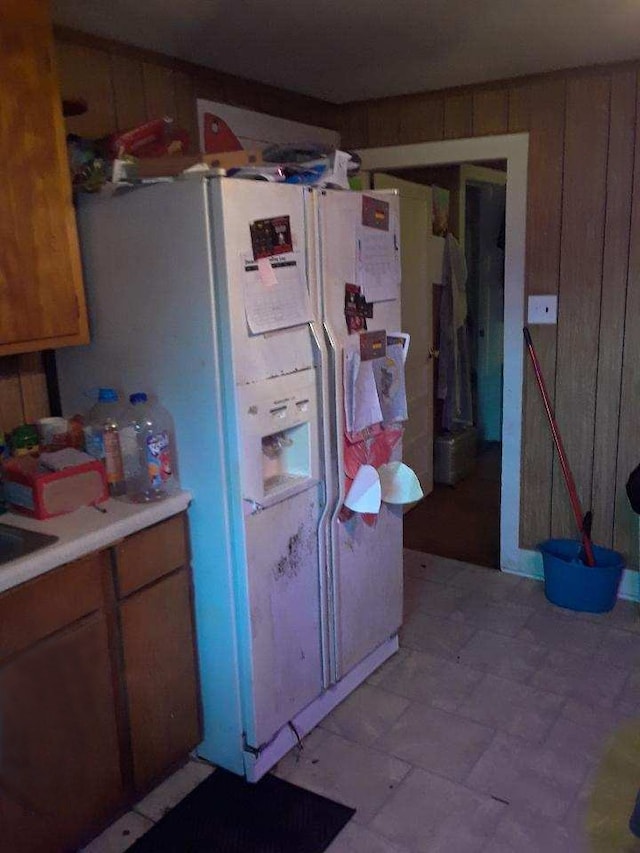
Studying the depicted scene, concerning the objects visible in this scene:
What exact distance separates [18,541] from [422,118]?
8.32 feet

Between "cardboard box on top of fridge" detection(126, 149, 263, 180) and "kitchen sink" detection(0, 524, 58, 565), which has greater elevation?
"cardboard box on top of fridge" detection(126, 149, 263, 180)

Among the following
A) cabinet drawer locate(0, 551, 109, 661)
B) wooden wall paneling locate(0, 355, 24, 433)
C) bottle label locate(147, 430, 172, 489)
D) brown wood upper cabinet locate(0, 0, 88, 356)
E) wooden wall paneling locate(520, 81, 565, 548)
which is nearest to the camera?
cabinet drawer locate(0, 551, 109, 661)

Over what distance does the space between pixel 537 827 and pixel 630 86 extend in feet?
8.56

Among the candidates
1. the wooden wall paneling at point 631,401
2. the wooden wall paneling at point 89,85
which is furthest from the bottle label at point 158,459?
the wooden wall paneling at point 631,401

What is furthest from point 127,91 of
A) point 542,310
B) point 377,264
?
point 542,310

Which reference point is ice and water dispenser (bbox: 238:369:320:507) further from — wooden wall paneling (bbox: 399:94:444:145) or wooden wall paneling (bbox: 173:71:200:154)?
wooden wall paneling (bbox: 399:94:444:145)

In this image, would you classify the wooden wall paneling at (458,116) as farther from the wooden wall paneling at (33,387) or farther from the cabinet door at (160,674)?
the cabinet door at (160,674)

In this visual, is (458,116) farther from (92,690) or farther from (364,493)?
(92,690)

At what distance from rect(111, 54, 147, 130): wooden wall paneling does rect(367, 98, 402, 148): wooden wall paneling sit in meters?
1.27

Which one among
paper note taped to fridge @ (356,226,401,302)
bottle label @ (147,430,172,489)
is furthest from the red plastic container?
paper note taped to fridge @ (356,226,401,302)

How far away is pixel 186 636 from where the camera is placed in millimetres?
2135

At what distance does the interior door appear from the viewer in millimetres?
4090

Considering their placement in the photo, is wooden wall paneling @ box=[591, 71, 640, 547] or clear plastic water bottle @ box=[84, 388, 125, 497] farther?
wooden wall paneling @ box=[591, 71, 640, 547]

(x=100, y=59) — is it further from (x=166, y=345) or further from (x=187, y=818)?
(x=187, y=818)
